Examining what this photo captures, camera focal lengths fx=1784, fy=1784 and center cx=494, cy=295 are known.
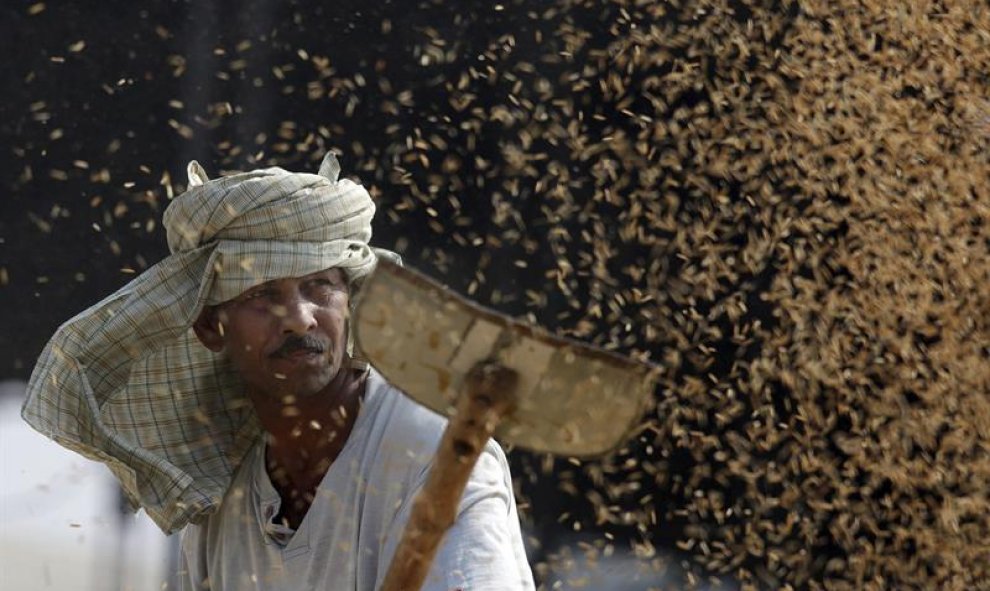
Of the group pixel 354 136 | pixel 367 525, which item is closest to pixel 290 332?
pixel 367 525

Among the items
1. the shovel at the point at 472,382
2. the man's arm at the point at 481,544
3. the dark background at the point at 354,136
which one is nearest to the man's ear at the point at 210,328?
the man's arm at the point at 481,544

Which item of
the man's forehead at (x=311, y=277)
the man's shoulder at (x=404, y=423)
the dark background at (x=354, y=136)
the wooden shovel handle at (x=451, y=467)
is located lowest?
the dark background at (x=354, y=136)

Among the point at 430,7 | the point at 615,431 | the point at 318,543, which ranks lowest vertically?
the point at 430,7

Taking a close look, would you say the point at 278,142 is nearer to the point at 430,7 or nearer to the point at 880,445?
the point at 430,7

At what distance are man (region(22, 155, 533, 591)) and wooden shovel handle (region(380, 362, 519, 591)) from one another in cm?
38

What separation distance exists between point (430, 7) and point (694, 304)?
128 cm

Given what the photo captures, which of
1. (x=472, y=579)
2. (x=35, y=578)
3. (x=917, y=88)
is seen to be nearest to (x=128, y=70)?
(x=917, y=88)

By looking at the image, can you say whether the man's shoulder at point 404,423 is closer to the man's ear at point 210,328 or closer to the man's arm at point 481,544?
the man's arm at point 481,544

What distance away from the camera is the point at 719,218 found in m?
5.29

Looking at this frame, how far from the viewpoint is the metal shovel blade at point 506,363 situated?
2541 mm

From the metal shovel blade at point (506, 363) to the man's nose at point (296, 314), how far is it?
1.70ft

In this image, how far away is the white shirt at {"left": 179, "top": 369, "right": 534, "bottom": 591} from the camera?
2.89 metres

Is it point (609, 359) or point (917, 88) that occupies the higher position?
point (609, 359)

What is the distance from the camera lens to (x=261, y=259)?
322cm
